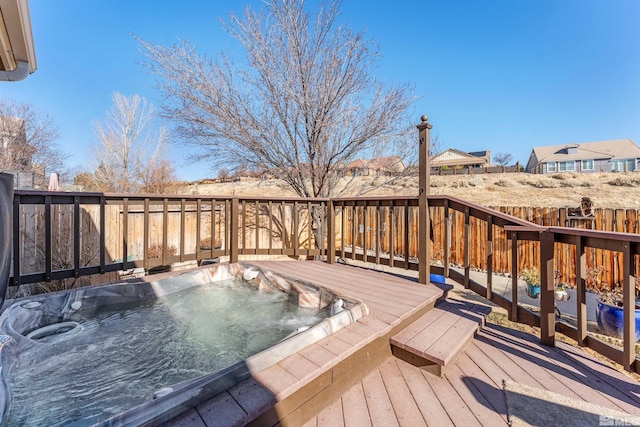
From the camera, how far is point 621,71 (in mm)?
12008

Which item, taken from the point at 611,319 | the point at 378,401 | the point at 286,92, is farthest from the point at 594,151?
the point at 378,401

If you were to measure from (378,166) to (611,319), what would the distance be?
14.9ft

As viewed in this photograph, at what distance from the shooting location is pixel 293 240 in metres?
4.25

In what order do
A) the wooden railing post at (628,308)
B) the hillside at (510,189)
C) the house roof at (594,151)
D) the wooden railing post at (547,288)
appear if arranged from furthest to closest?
the house roof at (594,151) → the hillside at (510,189) → the wooden railing post at (547,288) → the wooden railing post at (628,308)

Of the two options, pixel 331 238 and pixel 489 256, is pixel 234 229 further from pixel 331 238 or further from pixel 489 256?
pixel 489 256

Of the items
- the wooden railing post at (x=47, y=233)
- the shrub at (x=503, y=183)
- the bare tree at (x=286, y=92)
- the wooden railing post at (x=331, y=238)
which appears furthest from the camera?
the shrub at (x=503, y=183)

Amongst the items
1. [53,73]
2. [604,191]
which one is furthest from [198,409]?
[604,191]

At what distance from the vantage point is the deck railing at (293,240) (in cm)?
182

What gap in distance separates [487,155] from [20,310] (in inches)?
1487

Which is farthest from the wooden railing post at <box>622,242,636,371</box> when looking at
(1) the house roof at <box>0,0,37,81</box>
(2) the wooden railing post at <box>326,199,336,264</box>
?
(1) the house roof at <box>0,0,37,81</box>

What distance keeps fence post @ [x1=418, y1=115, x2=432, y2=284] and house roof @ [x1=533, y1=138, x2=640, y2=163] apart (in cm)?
2928

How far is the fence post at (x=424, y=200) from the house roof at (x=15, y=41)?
3.15 m

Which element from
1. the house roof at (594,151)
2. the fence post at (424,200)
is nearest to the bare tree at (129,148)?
the fence post at (424,200)

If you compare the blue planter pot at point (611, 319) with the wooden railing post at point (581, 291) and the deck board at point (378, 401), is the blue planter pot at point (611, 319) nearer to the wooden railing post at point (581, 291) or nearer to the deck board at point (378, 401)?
the wooden railing post at point (581, 291)
